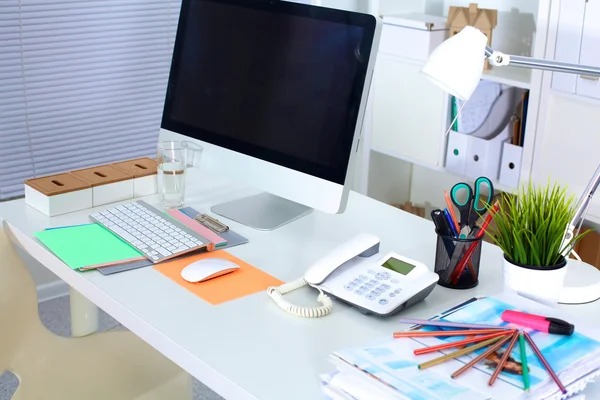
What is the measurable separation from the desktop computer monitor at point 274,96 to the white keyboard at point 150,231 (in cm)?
16

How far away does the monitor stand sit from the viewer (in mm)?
1764

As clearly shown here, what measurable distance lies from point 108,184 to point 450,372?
105cm

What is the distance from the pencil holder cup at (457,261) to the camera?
143cm

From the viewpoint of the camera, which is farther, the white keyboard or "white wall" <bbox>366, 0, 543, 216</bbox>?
"white wall" <bbox>366, 0, 543, 216</bbox>

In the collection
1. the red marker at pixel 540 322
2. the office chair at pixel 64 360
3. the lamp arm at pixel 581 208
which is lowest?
the office chair at pixel 64 360

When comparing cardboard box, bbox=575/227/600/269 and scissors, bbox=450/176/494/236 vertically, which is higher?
scissors, bbox=450/176/494/236

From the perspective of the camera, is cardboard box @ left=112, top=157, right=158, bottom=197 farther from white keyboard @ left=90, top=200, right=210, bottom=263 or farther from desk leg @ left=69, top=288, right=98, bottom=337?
desk leg @ left=69, top=288, right=98, bottom=337

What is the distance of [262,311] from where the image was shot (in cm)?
136

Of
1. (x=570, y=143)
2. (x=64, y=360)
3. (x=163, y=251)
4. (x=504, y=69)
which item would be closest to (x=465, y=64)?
(x=163, y=251)

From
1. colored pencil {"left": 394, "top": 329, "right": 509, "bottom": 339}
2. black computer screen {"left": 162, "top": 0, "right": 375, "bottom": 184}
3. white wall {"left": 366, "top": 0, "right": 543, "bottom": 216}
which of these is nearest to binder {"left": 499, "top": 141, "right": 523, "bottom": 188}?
white wall {"left": 366, "top": 0, "right": 543, "bottom": 216}

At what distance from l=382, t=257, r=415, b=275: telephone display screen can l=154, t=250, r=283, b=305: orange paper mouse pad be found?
21 cm

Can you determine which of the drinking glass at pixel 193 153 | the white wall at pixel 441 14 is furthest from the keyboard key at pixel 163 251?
the white wall at pixel 441 14

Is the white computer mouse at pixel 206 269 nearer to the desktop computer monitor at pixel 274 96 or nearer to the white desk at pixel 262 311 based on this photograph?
the white desk at pixel 262 311

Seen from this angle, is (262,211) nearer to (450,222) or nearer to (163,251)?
(163,251)
